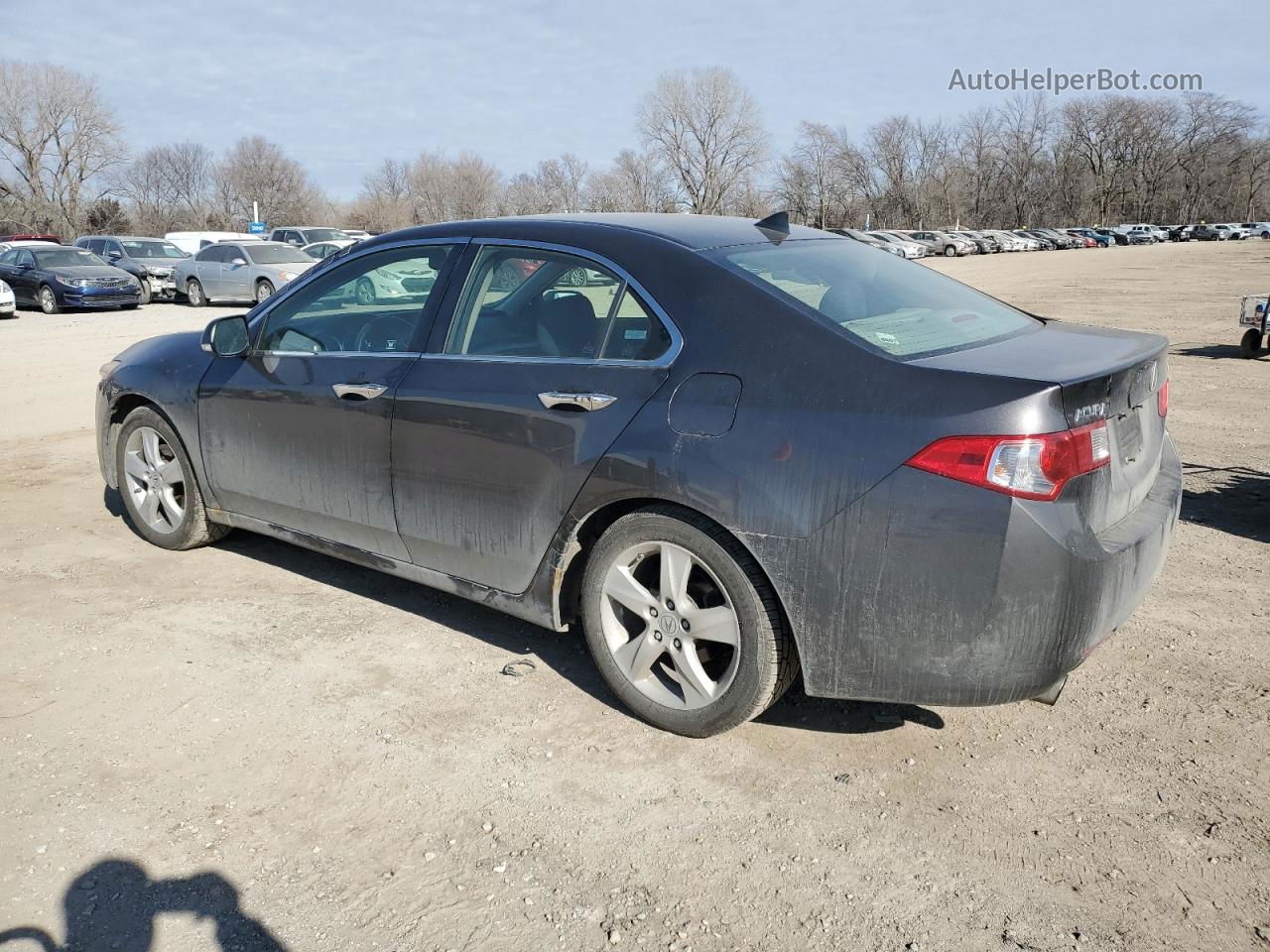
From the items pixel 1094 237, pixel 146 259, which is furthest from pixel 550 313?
pixel 1094 237

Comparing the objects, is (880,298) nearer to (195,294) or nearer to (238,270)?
(238,270)

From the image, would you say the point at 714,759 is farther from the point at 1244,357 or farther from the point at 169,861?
the point at 1244,357

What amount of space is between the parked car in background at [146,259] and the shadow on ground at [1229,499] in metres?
24.4

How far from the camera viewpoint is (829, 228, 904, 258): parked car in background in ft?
14.6

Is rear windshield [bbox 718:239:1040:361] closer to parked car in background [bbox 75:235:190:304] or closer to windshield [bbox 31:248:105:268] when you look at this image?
parked car in background [bbox 75:235:190:304]

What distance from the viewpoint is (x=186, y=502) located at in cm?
512

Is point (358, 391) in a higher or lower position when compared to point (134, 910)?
higher

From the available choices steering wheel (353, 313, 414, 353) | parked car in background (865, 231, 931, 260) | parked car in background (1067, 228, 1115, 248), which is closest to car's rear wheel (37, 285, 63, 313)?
steering wheel (353, 313, 414, 353)

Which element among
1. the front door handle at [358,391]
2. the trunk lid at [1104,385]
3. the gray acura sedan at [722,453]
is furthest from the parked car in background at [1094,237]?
the front door handle at [358,391]

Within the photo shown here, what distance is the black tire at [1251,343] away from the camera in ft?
40.0

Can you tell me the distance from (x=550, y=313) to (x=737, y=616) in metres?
1.33

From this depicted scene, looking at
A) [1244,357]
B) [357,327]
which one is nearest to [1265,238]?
[1244,357]

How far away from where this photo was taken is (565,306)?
145 inches

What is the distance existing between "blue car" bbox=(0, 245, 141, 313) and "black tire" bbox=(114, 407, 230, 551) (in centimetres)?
2057
